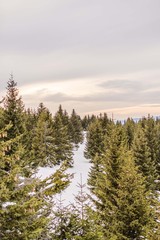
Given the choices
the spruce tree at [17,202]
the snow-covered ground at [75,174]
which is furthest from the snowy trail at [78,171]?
the spruce tree at [17,202]

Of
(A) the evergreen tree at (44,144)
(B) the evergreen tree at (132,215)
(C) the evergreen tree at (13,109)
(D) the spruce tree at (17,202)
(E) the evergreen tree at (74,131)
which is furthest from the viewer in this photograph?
(E) the evergreen tree at (74,131)

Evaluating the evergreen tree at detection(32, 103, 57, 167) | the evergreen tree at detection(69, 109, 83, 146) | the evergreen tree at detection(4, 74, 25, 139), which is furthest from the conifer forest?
the evergreen tree at detection(69, 109, 83, 146)

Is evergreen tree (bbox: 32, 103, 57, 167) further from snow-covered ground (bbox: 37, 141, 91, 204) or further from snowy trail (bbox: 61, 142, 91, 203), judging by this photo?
snowy trail (bbox: 61, 142, 91, 203)

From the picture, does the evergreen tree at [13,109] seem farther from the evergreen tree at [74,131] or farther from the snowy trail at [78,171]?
the evergreen tree at [74,131]

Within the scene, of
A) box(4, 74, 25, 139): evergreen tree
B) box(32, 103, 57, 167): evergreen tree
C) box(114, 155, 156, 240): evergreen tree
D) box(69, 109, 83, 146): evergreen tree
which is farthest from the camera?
box(69, 109, 83, 146): evergreen tree

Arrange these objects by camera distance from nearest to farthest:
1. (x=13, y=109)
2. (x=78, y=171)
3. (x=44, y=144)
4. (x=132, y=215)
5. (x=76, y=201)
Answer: (x=76, y=201), (x=132, y=215), (x=13, y=109), (x=44, y=144), (x=78, y=171)

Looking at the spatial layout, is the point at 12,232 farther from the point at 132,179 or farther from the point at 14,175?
the point at 132,179

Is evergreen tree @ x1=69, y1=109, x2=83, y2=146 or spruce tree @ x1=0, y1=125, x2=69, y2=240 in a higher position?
spruce tree @ x1=0, y1=125, x2=69, y2=240

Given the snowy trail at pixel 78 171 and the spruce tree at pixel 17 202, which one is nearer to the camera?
the spruce tree at pixel 17 202

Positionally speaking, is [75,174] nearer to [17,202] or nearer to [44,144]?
[44,144]

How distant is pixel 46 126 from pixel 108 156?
92.1 feet

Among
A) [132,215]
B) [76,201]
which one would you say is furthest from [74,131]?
[76,201]

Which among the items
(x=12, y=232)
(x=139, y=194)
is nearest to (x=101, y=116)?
(x=139, y=194)

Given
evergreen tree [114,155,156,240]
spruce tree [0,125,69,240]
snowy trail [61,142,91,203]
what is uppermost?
spruce tree [0,125,69,240]
